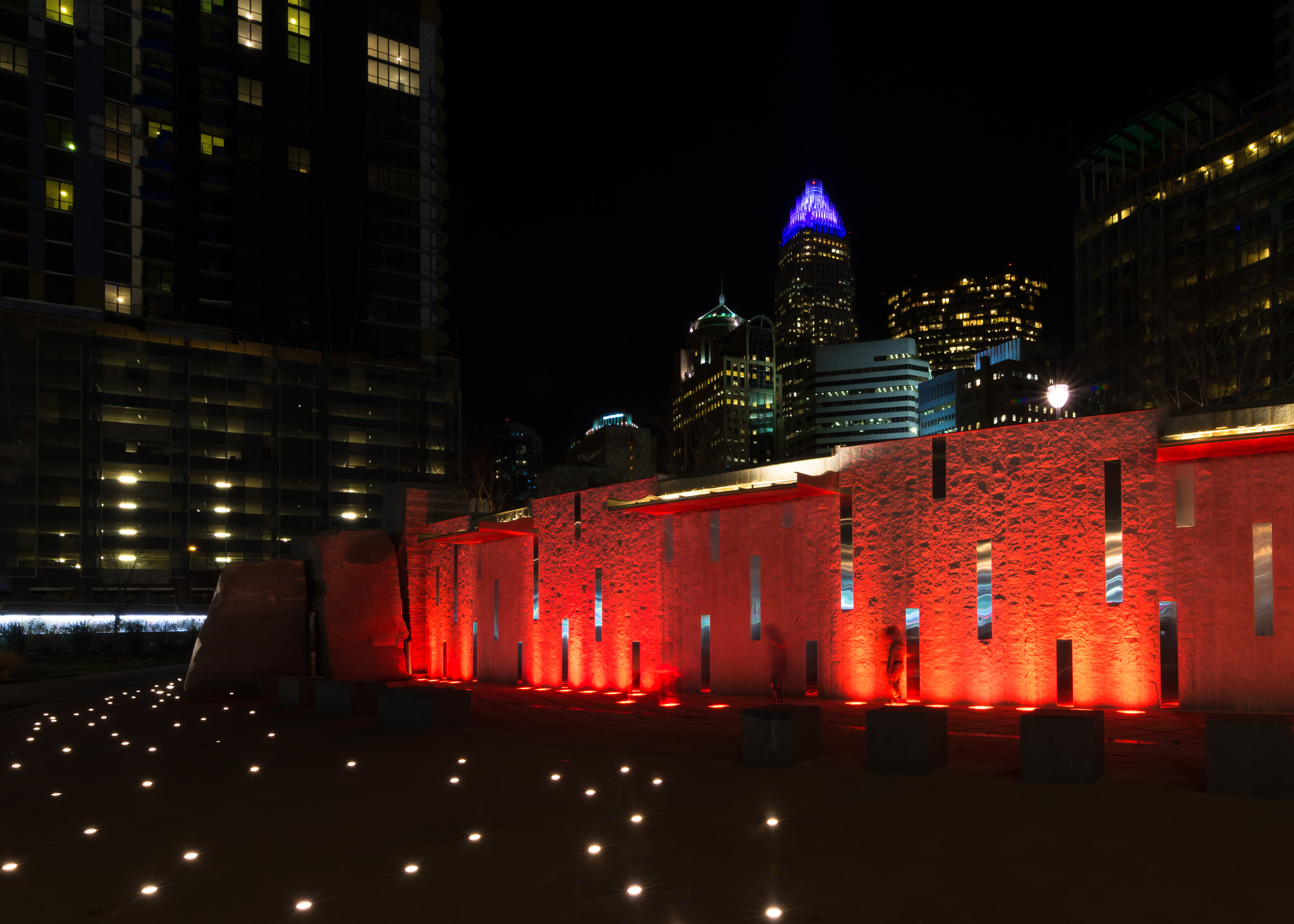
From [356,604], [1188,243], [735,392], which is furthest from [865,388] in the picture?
[356,604]

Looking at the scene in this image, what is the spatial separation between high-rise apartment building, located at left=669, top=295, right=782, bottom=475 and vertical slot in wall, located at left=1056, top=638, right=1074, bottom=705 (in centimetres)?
13675

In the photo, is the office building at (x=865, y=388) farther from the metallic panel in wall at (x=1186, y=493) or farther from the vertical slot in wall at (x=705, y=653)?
the metallic panel in wall at (x=1186, y=493)

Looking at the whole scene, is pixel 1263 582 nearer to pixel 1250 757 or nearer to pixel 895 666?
pixel 895 666

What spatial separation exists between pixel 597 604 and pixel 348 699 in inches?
238

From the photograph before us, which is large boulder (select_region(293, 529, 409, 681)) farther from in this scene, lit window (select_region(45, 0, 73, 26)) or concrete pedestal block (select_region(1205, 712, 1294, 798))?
lit window (select_region(45, 0, 73, 26))

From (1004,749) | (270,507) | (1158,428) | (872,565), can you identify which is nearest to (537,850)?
(1004,749)

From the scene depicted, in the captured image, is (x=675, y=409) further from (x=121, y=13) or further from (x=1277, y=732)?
(x=1277, y=732)

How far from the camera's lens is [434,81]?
260 feet

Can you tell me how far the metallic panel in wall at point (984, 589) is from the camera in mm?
12719

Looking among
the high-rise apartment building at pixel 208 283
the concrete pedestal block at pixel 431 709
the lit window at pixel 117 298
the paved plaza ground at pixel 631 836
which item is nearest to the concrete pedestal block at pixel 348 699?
the concrete pedestal block at pixel 431 709

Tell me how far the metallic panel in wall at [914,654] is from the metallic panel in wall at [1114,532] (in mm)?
2605

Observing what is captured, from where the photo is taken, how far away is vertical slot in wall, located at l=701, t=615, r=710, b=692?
16.1 meters

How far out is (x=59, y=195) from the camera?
204 feet

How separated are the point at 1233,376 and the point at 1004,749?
6059 centimetres
